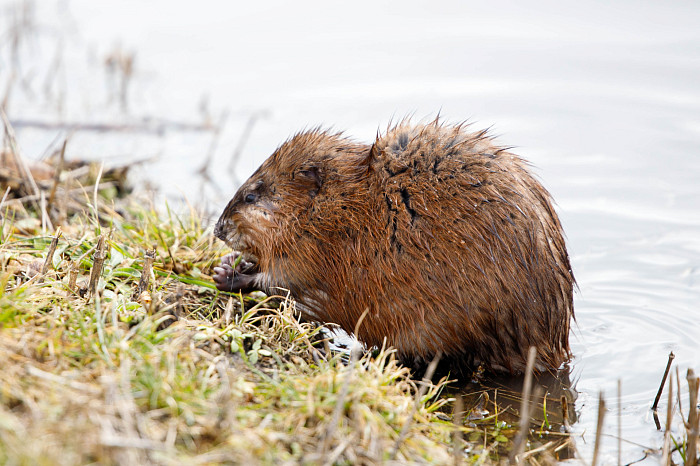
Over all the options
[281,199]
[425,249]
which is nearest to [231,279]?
[281,199]

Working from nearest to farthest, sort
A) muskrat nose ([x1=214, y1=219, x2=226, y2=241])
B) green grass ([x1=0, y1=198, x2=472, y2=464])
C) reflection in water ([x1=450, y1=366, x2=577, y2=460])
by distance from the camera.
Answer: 1. green grass ([x1=0, y1=198, x2=472, y2=464])
2. reflection in water ([x1=450, y1=366, x2=577, y2=460])
3. muskrat nose ([x1=214, y1=219, x2=226, y2=241])

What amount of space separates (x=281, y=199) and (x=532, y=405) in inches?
64.7

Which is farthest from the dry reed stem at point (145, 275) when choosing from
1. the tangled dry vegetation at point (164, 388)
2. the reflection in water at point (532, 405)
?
the reflection in water at point (532, 405)

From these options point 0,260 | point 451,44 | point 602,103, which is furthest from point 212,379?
point 451,44

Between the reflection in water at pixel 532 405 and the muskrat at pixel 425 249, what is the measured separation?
3.6 inches

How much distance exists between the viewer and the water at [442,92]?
5949mm

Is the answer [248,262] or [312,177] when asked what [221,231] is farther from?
[312,177]

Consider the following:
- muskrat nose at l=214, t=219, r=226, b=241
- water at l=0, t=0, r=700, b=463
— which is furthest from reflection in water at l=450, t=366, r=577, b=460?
muskrat nose at l=214, t=219, r=226, b=241

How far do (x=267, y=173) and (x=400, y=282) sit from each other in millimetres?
1047

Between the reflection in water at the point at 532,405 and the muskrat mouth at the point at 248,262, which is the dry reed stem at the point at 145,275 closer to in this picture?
the muskrat mouth at the point at 248,262

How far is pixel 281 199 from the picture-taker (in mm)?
4207

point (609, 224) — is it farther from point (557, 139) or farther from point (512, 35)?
point (512, 35)

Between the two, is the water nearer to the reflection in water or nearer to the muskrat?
the reflection in water

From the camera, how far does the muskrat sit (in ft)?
12.1
